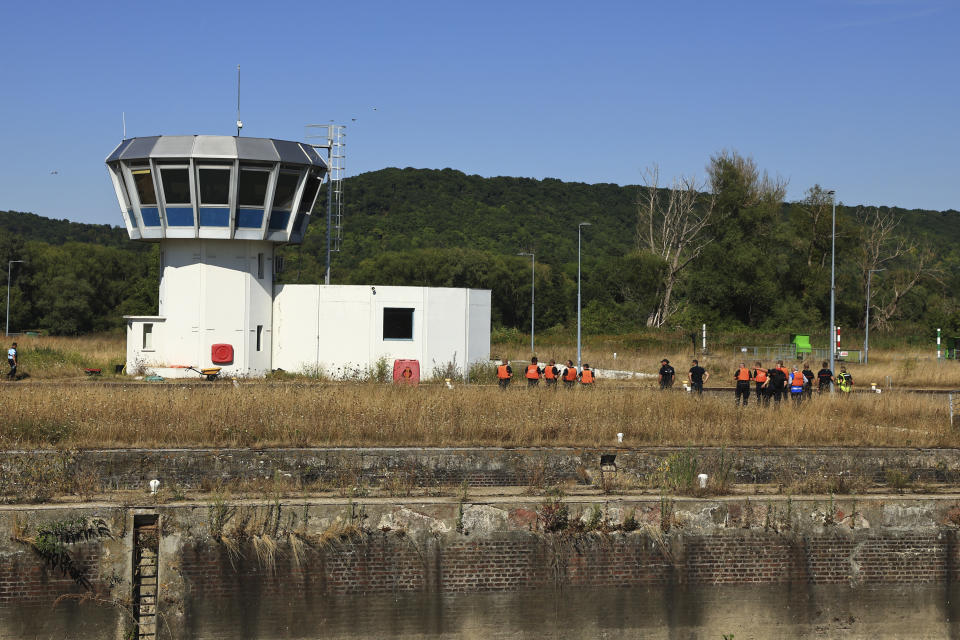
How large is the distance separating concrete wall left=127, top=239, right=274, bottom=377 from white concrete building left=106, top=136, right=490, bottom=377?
0.11 feet

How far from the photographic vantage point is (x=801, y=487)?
15.3 metres

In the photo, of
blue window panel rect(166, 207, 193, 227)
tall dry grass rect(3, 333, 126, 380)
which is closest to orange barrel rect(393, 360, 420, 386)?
blue window panel rect(166, 207, 193, 227)

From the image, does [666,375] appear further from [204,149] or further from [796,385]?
[204,149]

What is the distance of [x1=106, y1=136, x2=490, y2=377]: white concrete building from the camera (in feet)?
101

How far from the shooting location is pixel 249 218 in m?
31.2

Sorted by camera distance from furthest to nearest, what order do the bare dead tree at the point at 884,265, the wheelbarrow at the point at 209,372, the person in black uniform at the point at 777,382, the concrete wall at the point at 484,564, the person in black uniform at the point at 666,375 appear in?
the bare dead tree at the point at 884,265
the wheelbarrow at the point at 209,372
the person in black uniform at the point at 666,375
the person in black uniform at the point at 777,382
the concrete wall at the point at 484,564

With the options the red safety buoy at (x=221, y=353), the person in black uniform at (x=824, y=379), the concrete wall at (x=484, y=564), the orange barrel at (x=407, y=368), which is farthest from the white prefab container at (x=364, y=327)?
the concrete wall at (x=484, y=564)

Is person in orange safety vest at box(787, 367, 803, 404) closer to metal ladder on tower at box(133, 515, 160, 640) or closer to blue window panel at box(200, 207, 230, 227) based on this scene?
metal ladder on tower at box(133, 515, 160, 640)

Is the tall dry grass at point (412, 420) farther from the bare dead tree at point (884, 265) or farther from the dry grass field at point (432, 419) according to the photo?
the bare dead tree at point (884, 265)

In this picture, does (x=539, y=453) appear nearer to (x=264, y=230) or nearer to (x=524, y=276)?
(x=264, y=230)

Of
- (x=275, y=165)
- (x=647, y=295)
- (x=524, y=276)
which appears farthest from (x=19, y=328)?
(x=275, y=165)

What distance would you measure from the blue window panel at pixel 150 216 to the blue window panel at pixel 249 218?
2539mm

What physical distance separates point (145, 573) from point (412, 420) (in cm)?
588

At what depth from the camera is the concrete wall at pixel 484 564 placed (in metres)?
12.7
